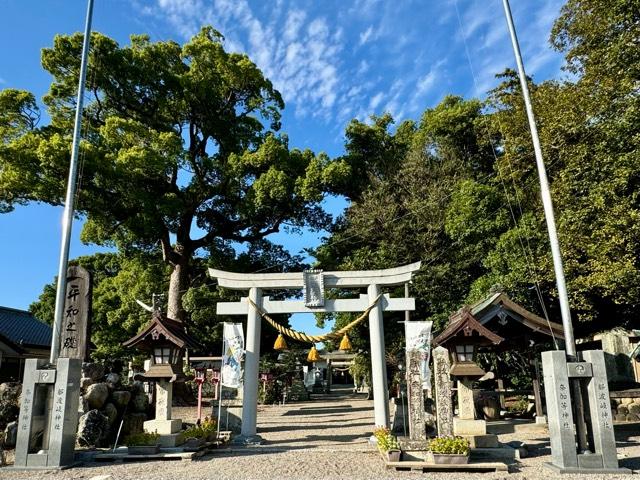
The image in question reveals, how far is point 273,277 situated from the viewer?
12500 millimetres

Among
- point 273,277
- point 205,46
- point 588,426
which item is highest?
point 205,46

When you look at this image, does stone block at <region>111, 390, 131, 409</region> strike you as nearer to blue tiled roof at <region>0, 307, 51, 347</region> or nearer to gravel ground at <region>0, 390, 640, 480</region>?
gravel ground at <region>0, 390, 640, 480</region>

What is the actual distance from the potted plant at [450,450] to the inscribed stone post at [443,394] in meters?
0.37

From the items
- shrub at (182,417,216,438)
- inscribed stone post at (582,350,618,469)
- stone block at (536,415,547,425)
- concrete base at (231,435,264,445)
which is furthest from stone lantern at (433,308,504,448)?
shrub at (182,417,216,438)

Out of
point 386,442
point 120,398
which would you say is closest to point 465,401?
point 386,442

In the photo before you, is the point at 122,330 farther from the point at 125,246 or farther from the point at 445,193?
the point at 445,193

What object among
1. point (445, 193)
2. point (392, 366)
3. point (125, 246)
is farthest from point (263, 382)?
point (445, 193)

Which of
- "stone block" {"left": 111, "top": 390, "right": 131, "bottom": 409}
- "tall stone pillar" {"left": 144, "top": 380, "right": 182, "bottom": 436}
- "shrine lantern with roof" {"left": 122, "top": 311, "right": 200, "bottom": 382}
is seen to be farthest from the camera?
"stone block" {"left": 111, "top": 390, "right": 131, "bottom": 409}

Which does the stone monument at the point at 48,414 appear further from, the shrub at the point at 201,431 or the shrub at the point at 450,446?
the shrub at the point at 450,446

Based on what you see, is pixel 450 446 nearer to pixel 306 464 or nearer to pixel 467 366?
pixel 467 366

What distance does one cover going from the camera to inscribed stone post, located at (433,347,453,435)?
347 inches

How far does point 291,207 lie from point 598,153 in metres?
12.3

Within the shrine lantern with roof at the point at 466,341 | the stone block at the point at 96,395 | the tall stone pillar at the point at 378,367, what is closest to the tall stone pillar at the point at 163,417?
the stone block at the point at 96,395

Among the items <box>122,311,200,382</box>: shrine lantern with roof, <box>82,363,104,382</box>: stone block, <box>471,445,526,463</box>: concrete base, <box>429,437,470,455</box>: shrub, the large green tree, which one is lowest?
<box>471,445,526,463</box>: concrete base
